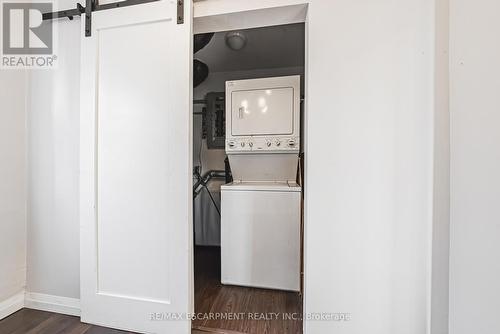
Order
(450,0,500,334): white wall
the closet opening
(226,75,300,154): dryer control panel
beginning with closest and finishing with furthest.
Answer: (450,0,500,334): white wall
the closet opening
(226,75,300,154): dryer control panel

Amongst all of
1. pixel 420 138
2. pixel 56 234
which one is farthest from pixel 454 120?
pixel 56 234

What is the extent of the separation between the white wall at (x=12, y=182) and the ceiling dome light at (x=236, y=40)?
5.67 ft

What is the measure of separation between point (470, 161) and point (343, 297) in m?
0.91

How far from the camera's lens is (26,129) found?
1.72m

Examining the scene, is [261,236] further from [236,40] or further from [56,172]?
[236,40]

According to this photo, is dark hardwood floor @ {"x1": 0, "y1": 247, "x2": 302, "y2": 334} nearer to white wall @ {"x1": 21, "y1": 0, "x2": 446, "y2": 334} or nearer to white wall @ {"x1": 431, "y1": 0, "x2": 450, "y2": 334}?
white wall @ {"x1": 21, "y1": 0, "x2": 446, "y2": 334}

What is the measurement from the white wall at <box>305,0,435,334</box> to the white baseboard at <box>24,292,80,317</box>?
5.53 feet

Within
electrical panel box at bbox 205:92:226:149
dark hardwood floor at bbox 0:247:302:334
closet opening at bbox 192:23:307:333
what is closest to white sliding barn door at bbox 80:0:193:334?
dark hardwood floor at bbox 0:247:302:334

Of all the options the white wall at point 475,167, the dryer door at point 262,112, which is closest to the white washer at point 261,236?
the dryer door at point 262,112

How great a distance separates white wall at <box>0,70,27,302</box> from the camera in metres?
1.60

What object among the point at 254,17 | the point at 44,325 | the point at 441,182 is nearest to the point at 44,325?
the point at 44,325

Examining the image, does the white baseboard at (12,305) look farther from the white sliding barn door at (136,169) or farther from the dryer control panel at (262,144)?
the dryer control panel at (262,144)

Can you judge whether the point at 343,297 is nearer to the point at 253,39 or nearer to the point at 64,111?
the point at 64,111

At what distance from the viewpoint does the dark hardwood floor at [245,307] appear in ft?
5.07
